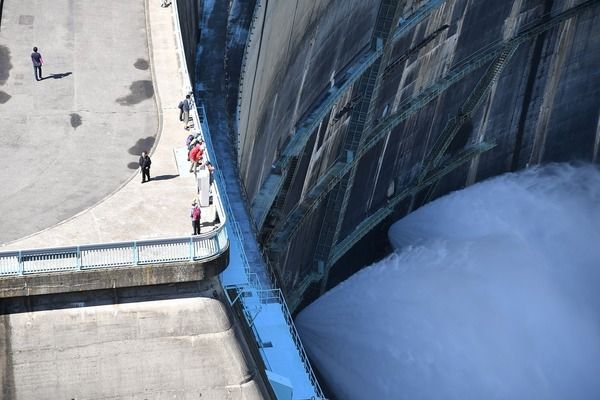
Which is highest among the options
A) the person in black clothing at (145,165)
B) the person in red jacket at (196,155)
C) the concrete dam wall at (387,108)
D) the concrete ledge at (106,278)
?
the concrete dam wall at (387,108)

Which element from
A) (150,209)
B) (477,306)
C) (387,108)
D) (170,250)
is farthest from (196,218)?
(477,306)

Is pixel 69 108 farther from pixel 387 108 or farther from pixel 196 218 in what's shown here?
pixel 387 108

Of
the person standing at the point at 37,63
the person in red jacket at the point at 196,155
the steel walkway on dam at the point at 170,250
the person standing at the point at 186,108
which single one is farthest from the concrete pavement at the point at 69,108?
the person in red jacket at the point at 196,155

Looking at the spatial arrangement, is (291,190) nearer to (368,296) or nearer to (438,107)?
(368,296)

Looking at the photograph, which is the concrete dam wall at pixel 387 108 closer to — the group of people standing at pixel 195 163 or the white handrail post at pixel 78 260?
the group of people standing at pixel 195 163

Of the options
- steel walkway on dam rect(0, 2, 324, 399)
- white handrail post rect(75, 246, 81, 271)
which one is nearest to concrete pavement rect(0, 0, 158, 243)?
steel walkway on dam rect(0, 2, 324, 399)
